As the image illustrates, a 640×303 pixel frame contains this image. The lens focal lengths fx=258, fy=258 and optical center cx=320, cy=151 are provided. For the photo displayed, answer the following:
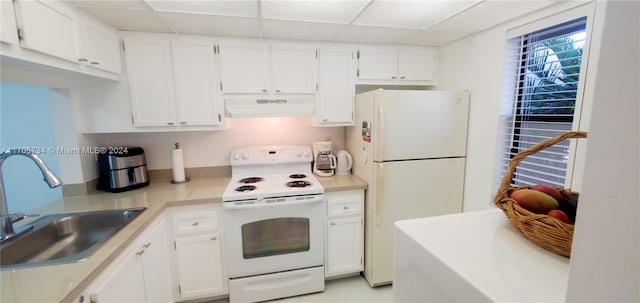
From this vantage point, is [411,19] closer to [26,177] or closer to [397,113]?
[397,113]

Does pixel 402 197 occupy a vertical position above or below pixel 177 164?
below

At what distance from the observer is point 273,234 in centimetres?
209

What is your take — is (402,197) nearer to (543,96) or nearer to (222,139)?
(543,96)

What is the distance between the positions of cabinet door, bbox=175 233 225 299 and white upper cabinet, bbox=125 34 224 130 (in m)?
0.95

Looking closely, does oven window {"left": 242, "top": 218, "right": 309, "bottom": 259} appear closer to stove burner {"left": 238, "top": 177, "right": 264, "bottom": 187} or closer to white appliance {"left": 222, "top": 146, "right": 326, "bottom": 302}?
white appliance {"left": 222, "top": 146, "right": 326, "bottom": 302}

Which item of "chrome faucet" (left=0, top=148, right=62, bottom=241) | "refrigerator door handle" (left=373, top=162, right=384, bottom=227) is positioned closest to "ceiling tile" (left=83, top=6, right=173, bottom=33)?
"chrome faucet" (left=0, top=148, right=62, bottom=241)

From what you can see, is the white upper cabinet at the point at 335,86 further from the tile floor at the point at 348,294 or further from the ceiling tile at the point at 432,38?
the tile floor at the point at 348,294

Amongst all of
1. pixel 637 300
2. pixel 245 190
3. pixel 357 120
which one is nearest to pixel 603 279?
pixel 637 300

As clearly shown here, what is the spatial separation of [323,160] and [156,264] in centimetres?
157

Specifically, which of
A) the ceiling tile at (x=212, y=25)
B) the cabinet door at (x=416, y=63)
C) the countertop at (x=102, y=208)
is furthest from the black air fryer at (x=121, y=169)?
the cabinet door at (x=416, y=63)

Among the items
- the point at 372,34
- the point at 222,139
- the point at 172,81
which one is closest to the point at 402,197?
the point at 372,34

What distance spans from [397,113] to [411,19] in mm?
679

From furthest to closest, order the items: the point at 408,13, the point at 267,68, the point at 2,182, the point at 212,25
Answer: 1. the point at 267,68
2. the point at 212,25
3. the point at 408,13
4. the point at 2,182

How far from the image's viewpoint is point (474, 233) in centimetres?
77
